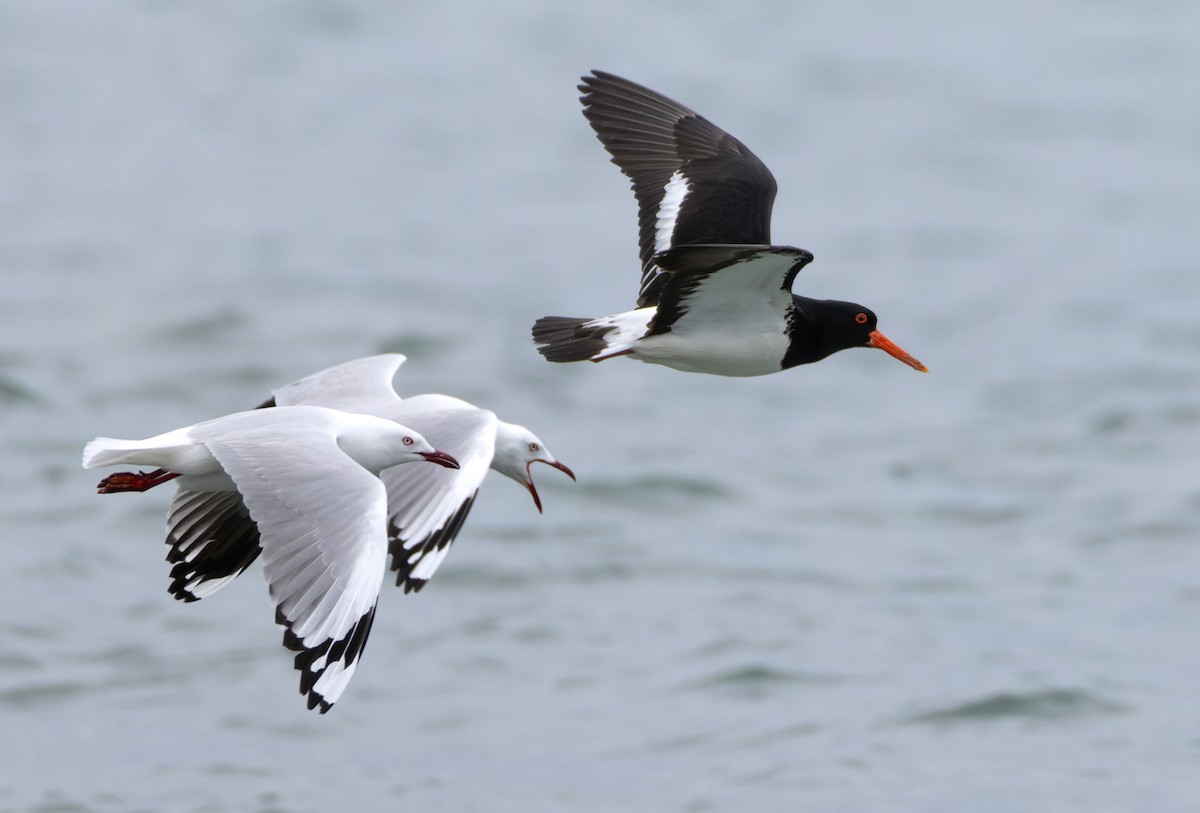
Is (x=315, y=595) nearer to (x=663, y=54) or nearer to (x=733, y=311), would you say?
(x=733, y=311)

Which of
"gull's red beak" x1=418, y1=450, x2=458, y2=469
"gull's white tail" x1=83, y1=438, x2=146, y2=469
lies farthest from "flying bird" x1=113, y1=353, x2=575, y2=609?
"gull's red beak" x1=418, y1=450, x2=458, y2=469

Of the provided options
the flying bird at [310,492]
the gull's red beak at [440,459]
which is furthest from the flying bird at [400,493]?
the gull's red beak at [440,459]

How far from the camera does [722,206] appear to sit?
11102 millimetres

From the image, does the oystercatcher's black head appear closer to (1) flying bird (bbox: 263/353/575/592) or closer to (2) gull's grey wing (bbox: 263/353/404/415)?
(1) flying bird (bbox: 263/353/575/592)

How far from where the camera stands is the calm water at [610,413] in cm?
1702

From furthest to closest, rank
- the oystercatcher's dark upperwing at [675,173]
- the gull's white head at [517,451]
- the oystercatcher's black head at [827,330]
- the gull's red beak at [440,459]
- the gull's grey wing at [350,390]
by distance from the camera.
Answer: the gull's white head at [517,451] → the oystercatcher's dark upperwing at [675,173] → the gull's grey wing at [350,390] → the oystercatcher's black head at [827,330] → the gull's red beak at [440,459]

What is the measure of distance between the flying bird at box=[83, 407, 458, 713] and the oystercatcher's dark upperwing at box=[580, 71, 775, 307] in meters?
2.22

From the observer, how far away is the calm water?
17.0 metres

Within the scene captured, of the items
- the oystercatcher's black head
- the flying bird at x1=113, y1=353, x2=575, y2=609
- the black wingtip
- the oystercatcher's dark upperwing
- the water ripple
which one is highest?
the oystercatcher's dark upperwing

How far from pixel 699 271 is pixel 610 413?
544 inches

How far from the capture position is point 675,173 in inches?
453

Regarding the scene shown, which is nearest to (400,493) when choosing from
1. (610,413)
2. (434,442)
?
(434,442)

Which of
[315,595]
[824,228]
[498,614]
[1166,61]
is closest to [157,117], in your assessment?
[824,228]

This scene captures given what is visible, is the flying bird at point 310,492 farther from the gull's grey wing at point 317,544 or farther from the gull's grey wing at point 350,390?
the gull's grey wing at point 350,390
